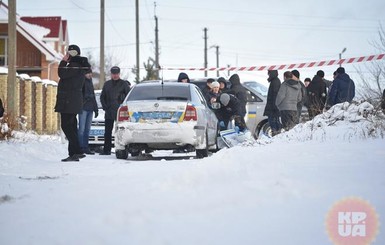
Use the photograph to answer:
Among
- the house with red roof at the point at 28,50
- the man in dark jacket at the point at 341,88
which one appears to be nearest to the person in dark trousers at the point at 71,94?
the man in dark jacket at the point at 341,88

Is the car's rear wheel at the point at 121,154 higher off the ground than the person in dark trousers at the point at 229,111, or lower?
lower

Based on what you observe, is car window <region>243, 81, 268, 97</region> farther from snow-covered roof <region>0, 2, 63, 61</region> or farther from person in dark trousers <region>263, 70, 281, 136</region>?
snow-covered roof <region>0, 2, 63, 61</region>

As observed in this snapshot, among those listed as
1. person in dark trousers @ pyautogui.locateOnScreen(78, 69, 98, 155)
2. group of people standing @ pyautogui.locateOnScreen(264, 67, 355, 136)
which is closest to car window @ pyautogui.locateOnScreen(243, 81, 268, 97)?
group of people standing @ pyautogui.locateOnScreen(264, 67, 355, 136)

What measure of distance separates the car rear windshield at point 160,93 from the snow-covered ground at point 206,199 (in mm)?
3008

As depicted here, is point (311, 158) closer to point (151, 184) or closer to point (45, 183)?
point (151, 184)

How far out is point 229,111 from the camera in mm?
12250

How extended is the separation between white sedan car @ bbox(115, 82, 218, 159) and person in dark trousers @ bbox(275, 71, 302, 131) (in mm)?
2704

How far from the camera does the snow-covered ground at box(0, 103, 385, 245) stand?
11.5 feet

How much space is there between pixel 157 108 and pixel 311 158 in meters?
3.93

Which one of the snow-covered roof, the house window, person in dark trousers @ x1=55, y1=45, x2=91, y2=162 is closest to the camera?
person in dark trousers @ x1=55, y1=45, x2=91, y2=162

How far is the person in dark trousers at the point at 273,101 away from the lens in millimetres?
12695

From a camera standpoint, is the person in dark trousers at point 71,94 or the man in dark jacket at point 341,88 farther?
the man in dark jacket at point 341,88

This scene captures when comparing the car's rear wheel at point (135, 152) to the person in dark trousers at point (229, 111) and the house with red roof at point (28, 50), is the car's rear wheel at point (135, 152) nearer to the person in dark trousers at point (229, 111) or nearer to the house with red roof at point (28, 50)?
the person in dark trousers at point (229, 111)

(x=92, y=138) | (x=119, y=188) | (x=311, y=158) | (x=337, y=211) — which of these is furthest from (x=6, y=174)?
(x=92, y=138)
